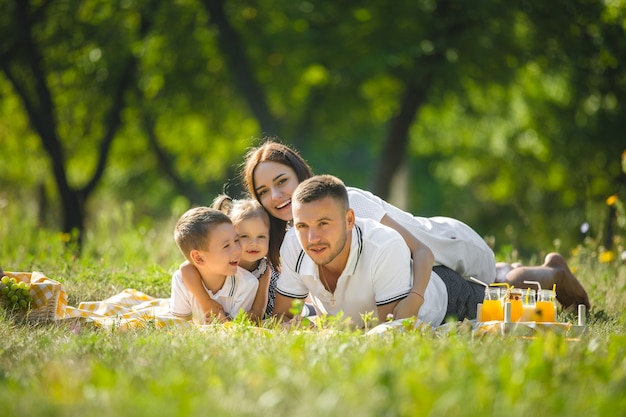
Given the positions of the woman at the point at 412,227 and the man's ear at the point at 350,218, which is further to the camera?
the woman at the point at 412,227

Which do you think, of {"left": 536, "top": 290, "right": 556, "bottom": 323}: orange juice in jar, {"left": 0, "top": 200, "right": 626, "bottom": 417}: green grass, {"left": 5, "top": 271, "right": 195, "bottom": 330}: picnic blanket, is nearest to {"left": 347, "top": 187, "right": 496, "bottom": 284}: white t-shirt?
{"left": 536, "top": 290, "right": 556, "bottom": 323}: orange juice in jar

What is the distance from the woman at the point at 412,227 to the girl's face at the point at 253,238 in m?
0.16

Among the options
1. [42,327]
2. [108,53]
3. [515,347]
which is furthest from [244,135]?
[515,347]

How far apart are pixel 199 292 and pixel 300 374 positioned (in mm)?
3104

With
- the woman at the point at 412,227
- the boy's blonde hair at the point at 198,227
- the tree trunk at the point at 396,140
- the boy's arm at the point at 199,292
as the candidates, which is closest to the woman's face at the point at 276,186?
the woman at the point at 412,227

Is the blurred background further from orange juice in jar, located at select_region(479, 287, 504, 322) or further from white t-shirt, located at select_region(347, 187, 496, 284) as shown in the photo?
orange juice in jar, located at select_region(479, 287, 504, 322)

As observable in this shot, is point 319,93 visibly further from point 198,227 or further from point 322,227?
point 322,227

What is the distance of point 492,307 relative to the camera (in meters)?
5.30

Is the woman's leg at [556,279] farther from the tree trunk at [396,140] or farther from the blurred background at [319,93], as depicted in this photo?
the tree trunk at [396,140]

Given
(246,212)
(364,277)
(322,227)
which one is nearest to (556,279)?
(364,277)

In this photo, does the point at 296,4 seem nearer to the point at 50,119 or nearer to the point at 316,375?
the point at 50,119

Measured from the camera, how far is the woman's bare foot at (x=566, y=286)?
656 centimetres

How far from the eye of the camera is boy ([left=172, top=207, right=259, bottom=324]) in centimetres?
617

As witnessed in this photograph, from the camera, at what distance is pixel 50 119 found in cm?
1485
